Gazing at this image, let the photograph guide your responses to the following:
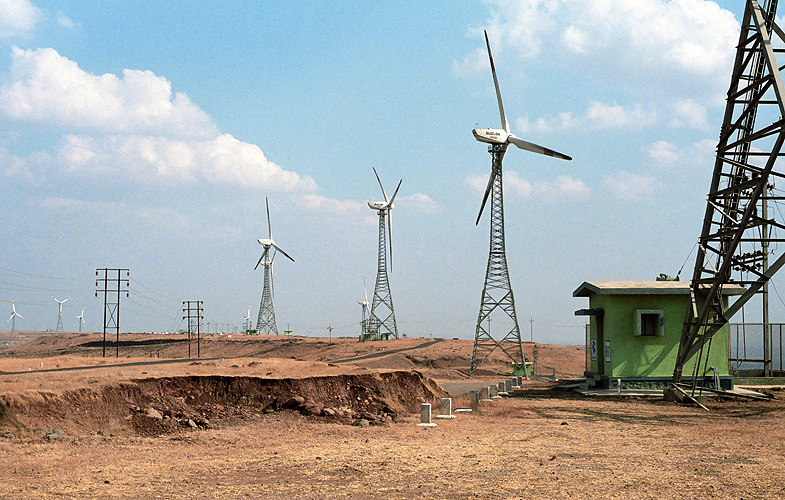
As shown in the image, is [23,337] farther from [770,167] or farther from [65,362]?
[770,167]

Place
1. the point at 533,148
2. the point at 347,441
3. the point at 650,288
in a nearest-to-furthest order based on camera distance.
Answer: the point at 347,441
the point at 650,288
the point at 533,148

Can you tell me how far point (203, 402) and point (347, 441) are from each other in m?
6.91

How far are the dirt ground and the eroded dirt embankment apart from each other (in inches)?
2.1

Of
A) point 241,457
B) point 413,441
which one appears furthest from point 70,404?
point 413,441

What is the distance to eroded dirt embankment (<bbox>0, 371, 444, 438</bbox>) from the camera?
1955 cm

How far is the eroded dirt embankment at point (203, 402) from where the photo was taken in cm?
1955

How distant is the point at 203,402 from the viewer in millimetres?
23969

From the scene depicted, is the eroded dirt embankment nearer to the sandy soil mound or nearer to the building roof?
the sandy soil mound

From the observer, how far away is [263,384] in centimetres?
2528

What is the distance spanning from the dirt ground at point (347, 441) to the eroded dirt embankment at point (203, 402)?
0.05 metres

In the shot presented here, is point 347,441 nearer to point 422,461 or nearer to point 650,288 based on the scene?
point 422,461

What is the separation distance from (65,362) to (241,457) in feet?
87.2

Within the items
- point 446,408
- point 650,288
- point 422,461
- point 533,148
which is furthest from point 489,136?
point 422,461

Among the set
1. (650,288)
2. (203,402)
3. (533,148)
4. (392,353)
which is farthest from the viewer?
(392,353)
